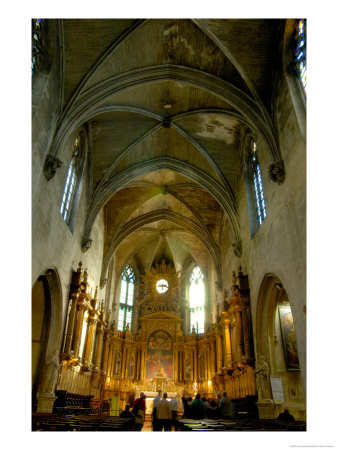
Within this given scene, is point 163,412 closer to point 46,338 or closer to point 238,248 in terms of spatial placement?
point 46,338

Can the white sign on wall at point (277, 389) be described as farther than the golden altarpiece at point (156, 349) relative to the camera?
No

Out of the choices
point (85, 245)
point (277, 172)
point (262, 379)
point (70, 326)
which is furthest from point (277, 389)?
point (85, 245)

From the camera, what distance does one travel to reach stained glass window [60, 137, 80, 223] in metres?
12.9

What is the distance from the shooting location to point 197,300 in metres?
26.2

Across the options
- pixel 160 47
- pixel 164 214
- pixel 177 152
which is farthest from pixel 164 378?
pixel 160 47

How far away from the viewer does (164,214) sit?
22.6m

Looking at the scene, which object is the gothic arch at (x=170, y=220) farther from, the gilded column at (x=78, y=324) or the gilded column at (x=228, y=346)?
the gilded column at (x=78, y=324)

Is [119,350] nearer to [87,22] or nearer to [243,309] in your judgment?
[243,309]

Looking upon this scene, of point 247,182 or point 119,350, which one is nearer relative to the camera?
point 247,182

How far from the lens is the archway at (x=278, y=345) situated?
11.5 metres


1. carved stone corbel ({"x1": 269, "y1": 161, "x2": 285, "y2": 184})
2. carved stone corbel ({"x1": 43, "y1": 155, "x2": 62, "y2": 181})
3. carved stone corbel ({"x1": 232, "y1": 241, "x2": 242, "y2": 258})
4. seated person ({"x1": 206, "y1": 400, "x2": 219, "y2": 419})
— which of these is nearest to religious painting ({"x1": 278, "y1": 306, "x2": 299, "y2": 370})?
carved stone corbel ({"x1": 232, "y1": 241, "x2": 242, "y2": 258})

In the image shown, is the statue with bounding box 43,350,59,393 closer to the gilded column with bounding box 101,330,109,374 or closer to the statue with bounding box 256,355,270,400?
the statue with bounding box 256,355,270,400

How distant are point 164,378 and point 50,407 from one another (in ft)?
44.3

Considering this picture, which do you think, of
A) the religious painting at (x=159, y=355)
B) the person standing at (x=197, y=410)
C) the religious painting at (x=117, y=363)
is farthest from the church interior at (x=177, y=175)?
the religious painting at (x=159, y=355)
